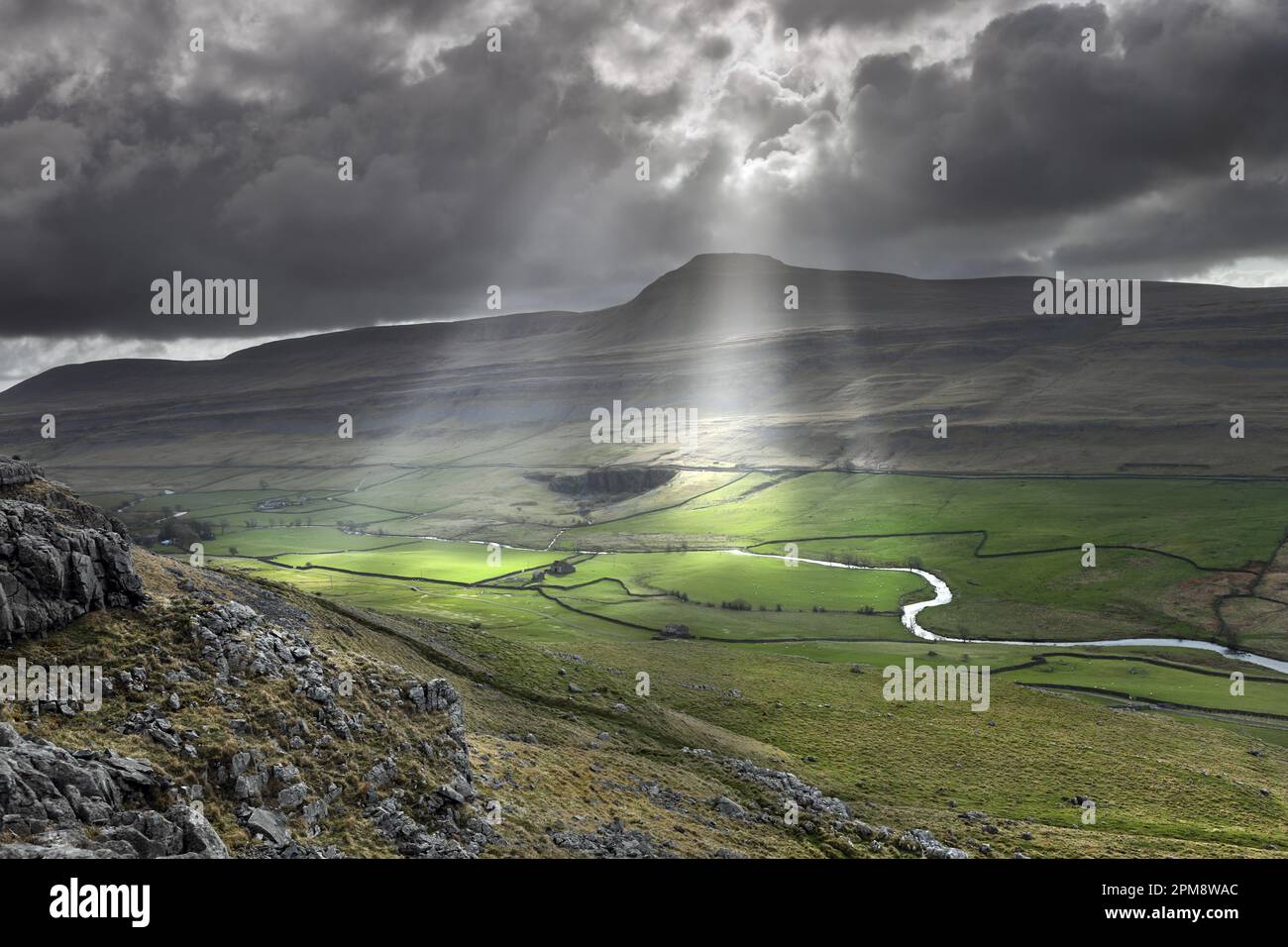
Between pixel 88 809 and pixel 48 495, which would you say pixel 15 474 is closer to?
pixel 48 495

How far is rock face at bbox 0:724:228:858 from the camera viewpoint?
804 inches

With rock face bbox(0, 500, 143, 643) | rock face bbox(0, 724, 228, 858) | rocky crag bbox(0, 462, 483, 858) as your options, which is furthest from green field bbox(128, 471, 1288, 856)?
rock face bbox(0, 724, 228, 858)

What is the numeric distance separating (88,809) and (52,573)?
13787mm

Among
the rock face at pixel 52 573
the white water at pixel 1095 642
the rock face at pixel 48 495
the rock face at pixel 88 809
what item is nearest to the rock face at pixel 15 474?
the rock face at pixel 48 495

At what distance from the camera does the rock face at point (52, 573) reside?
101ft

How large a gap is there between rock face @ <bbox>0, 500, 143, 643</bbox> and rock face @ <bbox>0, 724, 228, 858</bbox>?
27.6 ft

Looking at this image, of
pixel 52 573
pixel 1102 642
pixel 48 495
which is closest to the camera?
pixel 52 573

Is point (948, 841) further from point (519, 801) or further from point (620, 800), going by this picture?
point (519, 801)

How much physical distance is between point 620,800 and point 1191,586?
148 m

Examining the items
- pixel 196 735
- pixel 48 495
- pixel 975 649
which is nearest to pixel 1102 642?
pixel 975 649

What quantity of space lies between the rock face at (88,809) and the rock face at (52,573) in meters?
8.41

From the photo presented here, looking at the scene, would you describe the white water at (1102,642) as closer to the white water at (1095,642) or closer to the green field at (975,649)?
the white water at (1095,642)

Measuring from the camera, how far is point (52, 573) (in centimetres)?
3203
